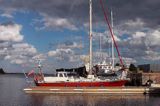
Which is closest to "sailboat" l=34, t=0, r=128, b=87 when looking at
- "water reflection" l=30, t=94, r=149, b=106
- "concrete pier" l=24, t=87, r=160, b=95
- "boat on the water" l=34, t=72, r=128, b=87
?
"boat on the water" l=34, t=72, r=128, b=87

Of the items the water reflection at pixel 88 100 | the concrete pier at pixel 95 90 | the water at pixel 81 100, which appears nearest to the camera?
the water at pixel 81 100

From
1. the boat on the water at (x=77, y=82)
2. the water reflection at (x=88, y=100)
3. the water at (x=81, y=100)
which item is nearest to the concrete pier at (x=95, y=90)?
the water at (x=81, y=100)

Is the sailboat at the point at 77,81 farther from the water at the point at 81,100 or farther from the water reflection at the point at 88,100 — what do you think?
the water reflection at the point at 88,100

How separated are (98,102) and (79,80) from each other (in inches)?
615

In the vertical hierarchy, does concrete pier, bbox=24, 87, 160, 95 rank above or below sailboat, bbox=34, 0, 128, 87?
below

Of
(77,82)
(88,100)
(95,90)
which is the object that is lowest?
(88,100)

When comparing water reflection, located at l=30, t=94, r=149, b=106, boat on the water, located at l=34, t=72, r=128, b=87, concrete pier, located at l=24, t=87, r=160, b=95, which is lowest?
water reflection, located at l=30, t=94, r=149, b=106

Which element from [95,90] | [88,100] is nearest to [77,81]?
[95,90]

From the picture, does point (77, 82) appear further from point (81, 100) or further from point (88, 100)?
point (81, 100)

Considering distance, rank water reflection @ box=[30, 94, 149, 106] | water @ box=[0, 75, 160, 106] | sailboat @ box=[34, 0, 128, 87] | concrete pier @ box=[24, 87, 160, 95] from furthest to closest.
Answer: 1. sailboat @ box=[34, 0, 128, 87]
2. concrete pier @ box=[24, 87, 160, 95]
3. water reflection @ box=[30, 94, 149, 106]
4. water @ box=[0, 75, 160, 106]

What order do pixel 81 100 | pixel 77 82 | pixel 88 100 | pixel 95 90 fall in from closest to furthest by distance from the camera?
pixel 81 100 → pixel 88 100 → pixel 95 90 → pixel 77 82

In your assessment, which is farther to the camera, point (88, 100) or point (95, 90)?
point (95, 90)

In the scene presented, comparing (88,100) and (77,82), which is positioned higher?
(77,82)

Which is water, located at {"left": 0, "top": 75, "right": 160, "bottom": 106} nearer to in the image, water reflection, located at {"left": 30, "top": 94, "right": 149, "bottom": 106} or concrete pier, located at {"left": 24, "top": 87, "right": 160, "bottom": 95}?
water reflection, located at {"left": 30, "top": 94, "right": 149, "bottom": 106}
